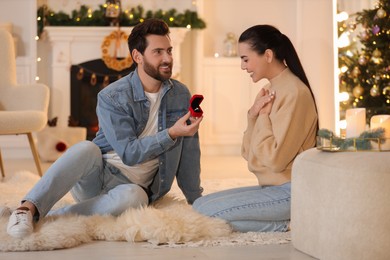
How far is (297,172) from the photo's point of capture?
2631 millimetres

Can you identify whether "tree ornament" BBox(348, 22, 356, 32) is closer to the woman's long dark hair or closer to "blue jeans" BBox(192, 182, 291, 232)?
the woman's long dark hair

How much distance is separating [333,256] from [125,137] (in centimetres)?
96

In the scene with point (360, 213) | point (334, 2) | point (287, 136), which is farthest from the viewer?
point (334, 2)

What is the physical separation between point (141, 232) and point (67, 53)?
15.6 feet

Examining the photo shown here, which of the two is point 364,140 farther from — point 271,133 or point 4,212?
point 4,212

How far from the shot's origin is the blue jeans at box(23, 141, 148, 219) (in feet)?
9.39

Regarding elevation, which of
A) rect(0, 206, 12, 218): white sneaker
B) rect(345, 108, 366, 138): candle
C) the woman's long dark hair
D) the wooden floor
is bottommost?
the wooden floor

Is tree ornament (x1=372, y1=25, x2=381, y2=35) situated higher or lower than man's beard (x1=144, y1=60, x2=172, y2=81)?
higher

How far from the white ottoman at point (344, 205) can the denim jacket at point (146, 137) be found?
0.64 metres

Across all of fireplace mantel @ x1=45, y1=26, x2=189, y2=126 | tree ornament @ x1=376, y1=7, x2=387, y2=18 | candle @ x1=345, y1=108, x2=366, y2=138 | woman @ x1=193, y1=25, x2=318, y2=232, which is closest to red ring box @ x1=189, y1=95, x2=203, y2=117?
woman @ x1=193, y1=25, x2=318, y2=232

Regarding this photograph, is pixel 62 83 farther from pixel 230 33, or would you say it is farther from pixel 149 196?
pixel 149 196

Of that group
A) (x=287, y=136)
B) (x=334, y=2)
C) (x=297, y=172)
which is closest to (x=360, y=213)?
(x=297, y=172)

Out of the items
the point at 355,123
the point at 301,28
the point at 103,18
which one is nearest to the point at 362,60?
the point at 301,28

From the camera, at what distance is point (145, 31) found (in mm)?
3168
